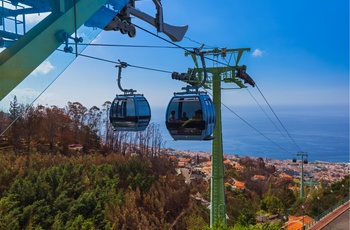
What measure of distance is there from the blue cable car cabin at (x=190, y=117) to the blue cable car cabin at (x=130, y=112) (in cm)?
46

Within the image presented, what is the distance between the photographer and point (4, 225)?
22.6 feet

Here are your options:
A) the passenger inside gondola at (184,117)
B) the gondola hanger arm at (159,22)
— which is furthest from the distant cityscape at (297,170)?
the gondola hanger arm at (159,22)

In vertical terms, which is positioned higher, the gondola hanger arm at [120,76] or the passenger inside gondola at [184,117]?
the gondola hanger arm at [120,76]

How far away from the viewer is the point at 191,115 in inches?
163

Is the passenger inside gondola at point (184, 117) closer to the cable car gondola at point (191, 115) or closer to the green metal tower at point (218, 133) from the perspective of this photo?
the cable car gondola at point (191, 115)

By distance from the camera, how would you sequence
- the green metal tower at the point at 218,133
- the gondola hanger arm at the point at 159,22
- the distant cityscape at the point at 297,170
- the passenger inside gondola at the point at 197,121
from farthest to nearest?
1. the distant cityscape at the point at 297,170
2. the green metal tower at the point at 218,133
3. the passenger inside gondola at the point at 197,121
4. the gondola hanger arm at the point at 159,22

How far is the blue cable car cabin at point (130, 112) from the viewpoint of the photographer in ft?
14.9

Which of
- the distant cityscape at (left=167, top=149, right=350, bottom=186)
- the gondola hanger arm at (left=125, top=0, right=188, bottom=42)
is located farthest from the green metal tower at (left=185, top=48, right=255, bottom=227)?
the distant cityscape at (left=167, top=149, right=350, bottom=186)

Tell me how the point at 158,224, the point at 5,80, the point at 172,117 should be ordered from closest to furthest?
1. the point at 5,80
2. the point at 172,117
3. the point at 158,224

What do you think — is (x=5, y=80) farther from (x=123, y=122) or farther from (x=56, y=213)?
(x=56, y=213)

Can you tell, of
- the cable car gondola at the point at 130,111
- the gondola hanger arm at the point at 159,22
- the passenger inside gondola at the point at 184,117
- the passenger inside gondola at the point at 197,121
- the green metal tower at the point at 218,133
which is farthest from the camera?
the green metal tower at the point at 218,133

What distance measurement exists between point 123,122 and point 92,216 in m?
5.68

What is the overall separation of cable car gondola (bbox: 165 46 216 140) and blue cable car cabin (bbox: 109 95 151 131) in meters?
0.45

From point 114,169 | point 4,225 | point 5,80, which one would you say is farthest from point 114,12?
point 114,169
